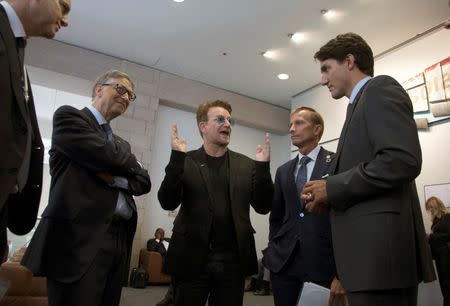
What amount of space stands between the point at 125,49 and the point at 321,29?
3567 millimetres

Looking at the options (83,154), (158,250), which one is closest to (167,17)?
(158,250)

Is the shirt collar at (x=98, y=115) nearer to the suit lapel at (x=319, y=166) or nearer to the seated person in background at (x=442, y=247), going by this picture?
the suit lapel at (x=319, y=166)

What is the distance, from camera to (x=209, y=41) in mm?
5957

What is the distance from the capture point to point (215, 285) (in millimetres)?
1591

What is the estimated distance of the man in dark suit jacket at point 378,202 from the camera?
3.31 feet

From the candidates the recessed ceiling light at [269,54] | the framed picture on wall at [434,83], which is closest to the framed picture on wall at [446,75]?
the framed picture on wall at [434,83]

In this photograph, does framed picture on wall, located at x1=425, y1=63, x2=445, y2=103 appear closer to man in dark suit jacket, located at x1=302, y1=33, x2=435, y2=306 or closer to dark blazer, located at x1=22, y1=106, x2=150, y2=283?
man in dark suit jacket, located at x1=302, y1=33, x2=435, y2=306

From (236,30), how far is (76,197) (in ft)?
15.8

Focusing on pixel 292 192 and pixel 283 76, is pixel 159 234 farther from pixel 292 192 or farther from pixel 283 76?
pixel 292 192

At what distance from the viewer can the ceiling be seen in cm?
486

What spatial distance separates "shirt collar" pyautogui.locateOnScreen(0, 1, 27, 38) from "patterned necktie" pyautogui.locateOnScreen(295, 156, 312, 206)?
1448mm

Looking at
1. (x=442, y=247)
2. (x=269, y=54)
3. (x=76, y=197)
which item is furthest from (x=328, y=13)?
(x=76, y=197)

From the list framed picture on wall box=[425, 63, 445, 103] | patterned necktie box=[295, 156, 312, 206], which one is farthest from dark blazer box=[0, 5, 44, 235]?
framed picture on wall box=[425, 63, 445, 103]

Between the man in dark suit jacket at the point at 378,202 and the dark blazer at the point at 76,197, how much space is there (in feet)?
2.76
